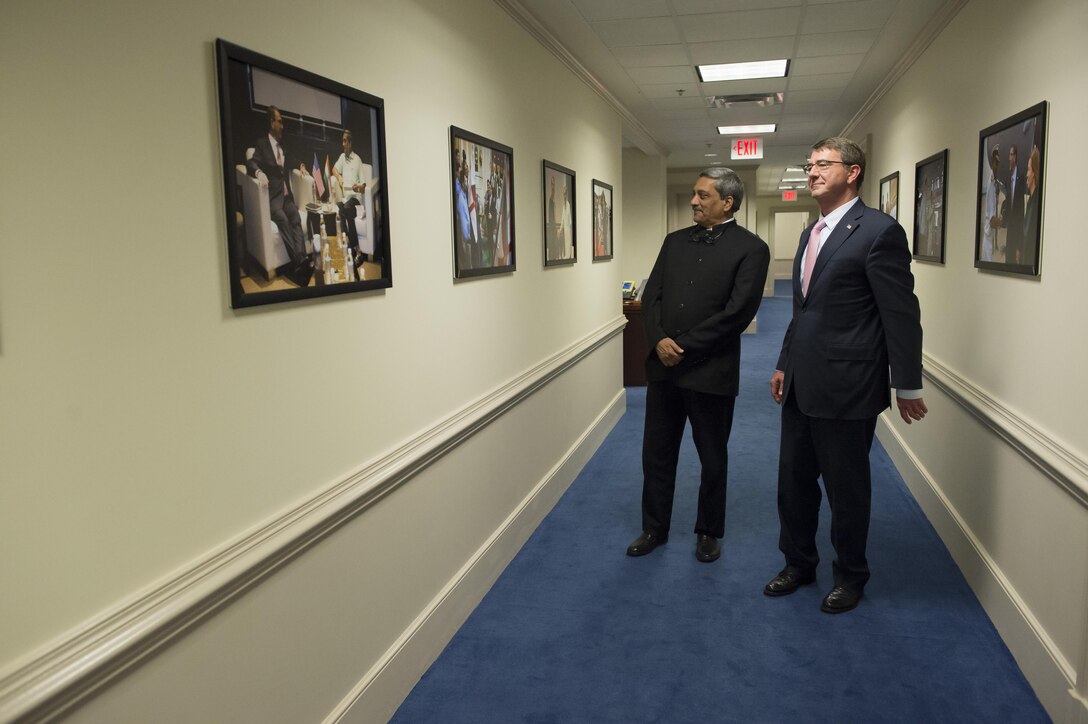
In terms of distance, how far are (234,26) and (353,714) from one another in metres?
1.97

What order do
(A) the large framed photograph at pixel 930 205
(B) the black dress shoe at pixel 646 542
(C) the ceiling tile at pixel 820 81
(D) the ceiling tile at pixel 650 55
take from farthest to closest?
1. (C) the ceiling tile at pixel 820 81
2. (D) the ceiling tile at pixel 650 55
3. (A) the large framed photograph at pixel 930 205
4. (B) the black dress shoe at pixel 646 542

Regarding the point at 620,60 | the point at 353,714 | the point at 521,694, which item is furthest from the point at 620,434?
the point at 353,714

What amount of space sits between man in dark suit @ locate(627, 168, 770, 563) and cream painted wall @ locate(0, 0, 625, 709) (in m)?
1.43

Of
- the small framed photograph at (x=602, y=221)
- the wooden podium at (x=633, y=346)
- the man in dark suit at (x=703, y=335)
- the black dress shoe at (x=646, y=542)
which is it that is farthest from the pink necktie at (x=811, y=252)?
the wooden podium at (x=633, y=346)

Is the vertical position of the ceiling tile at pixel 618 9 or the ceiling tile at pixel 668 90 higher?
the ceiling tile at pixel 668 90

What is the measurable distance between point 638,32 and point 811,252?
2.19m

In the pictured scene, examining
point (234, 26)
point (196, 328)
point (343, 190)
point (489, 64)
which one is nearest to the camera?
point (196, 328)

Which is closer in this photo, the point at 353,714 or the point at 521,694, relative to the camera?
the point at 353,714

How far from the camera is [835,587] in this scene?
142 inches

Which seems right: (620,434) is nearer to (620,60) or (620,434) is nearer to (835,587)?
(620,60)

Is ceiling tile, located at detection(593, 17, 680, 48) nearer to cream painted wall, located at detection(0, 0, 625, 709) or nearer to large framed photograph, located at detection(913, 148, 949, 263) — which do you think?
large framed photograph, located at detection(913, 148, 949, 263)

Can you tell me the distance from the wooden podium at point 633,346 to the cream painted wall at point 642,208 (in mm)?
2535

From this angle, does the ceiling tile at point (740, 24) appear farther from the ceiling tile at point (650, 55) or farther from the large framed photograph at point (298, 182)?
the large framed photograph at point (298, 182)

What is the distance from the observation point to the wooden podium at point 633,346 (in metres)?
8.98
